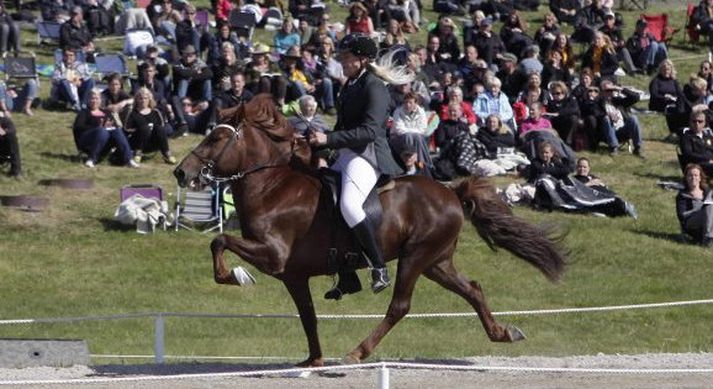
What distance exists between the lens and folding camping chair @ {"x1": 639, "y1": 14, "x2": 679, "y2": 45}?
32.8 metres

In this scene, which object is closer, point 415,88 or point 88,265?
point 88,265

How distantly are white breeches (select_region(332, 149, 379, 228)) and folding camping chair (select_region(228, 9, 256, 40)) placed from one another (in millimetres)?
17370

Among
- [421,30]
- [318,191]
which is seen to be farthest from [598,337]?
[421,30]

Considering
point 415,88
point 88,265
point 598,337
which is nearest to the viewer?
point 598,337

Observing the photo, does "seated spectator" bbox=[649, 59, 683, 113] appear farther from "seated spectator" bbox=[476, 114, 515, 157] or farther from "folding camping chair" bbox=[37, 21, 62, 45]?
"folding camping chair" bbox=[37, 21, 62, 45]

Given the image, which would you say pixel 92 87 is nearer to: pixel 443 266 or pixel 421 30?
pixel 421 30

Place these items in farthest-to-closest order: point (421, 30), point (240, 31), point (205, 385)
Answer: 1. point (421, 30)
2. point (240, 31)
3. point (205, 385)

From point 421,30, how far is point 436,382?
70.0 ft

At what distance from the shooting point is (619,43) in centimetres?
2962

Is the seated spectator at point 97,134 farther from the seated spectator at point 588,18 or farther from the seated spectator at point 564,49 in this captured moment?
the seated spectator at point 588,18

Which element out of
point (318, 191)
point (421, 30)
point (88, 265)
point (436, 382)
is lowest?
point (421, 30)

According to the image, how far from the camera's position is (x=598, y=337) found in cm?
1680

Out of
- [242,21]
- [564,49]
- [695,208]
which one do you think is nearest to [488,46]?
[564,49]

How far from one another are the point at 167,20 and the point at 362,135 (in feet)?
60.9
